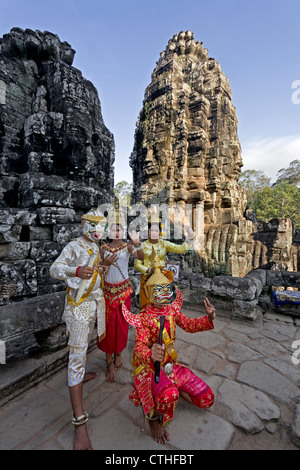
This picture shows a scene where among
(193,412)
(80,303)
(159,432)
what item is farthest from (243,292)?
(80,303)

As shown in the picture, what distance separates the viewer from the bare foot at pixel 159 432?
5.99 ft

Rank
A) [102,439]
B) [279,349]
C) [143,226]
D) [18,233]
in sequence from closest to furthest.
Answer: [102,439]
[18,233]
[279,349]
[143,226]

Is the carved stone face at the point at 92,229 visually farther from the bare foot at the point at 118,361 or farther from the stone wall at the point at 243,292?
the stone wall at the point at 243,292

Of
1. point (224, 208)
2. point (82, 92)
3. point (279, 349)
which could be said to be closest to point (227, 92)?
point (224, 208)

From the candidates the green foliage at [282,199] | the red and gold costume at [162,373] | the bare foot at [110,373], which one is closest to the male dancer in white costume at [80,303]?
the red and gold costume at [162,373]

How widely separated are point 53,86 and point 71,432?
5.21m

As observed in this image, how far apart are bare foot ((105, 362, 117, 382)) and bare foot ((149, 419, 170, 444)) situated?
0.88 meters

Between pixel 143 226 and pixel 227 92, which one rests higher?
pixel 227 92

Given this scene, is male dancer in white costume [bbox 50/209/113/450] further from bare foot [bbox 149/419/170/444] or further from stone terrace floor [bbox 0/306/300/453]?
bare foot [bbox 149/419/170/444]

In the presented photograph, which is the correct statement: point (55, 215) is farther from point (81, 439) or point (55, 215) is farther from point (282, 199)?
point (282, 199)

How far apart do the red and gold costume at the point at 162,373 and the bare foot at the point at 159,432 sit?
0.06 metres

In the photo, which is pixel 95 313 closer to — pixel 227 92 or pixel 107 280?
pixel 107 280

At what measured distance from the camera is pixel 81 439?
178 centimetres
